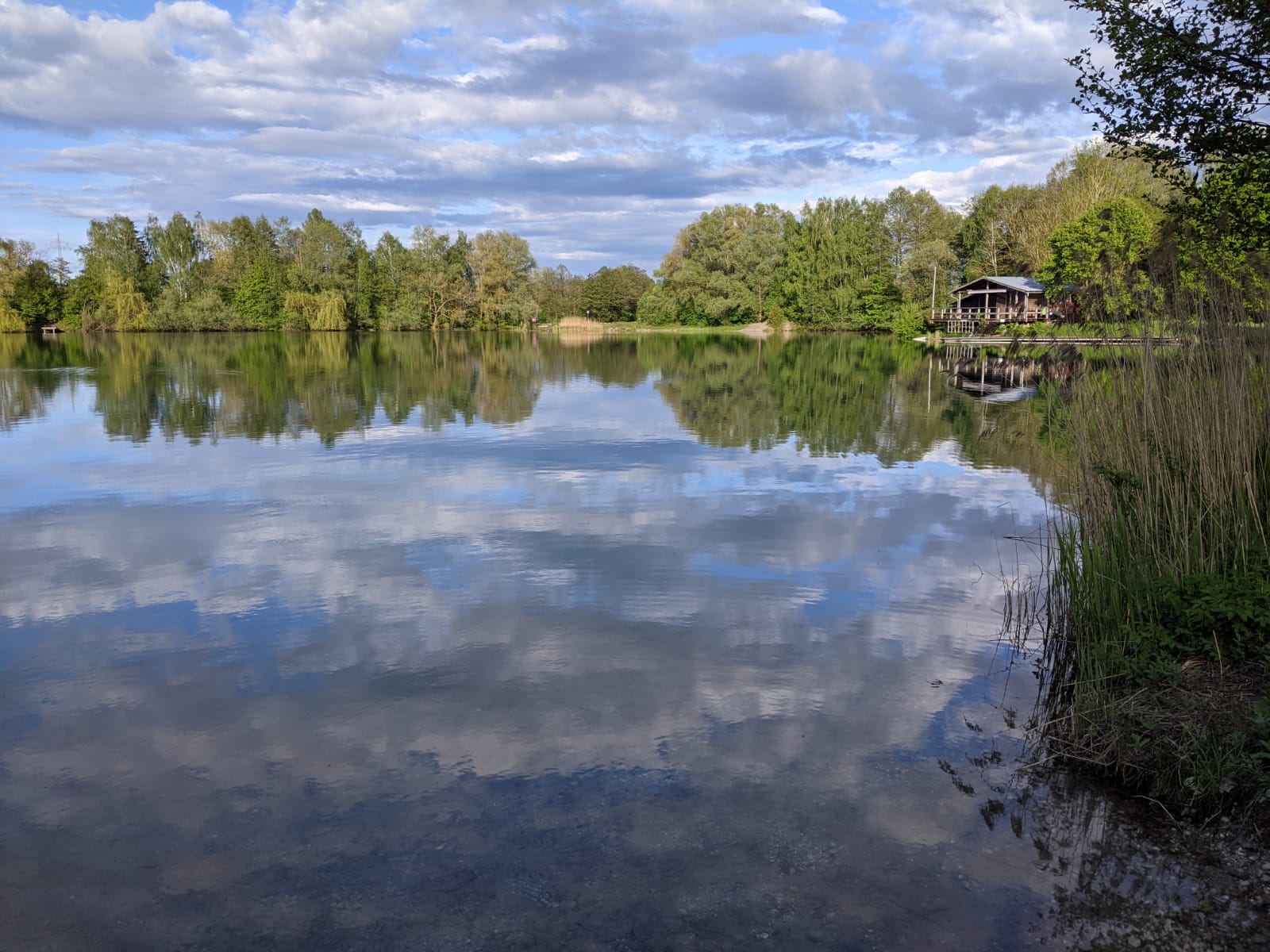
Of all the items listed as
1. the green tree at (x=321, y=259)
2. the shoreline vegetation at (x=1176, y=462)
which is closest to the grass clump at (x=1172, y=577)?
the shoreline vegetation at (x=1176, y=462)

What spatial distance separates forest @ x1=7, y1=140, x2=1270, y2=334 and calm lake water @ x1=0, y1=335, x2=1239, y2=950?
6987 cm

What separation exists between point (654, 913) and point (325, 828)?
71.3 inches

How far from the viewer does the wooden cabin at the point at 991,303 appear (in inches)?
2606

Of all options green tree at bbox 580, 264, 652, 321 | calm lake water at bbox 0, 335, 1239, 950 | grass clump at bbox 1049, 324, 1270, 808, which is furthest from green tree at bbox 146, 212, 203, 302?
grass clump at bbox 1049, 324, 1270, 808

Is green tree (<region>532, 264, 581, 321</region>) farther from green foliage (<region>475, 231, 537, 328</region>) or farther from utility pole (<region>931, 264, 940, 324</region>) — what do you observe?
utility pole (<region>931, 264, 940, 324</region>)

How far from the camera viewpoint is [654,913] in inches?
153

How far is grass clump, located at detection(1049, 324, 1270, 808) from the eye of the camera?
476 cm

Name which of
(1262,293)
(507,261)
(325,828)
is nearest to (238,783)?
(325,828)

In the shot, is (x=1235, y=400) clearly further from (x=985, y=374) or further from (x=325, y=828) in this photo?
(x=985, y=374)

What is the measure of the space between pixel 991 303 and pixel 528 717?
254ft

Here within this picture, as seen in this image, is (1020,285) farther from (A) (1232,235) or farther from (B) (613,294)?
(A) (1232,235)

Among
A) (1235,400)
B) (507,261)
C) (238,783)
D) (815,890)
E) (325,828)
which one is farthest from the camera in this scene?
(507,261)

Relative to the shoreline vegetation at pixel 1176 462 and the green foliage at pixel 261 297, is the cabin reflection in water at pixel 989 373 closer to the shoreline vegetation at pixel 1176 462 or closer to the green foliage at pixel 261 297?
the shoreline vegetation at pixel 1176 462

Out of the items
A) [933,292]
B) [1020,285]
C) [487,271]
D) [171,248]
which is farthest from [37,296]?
[1020,285]
